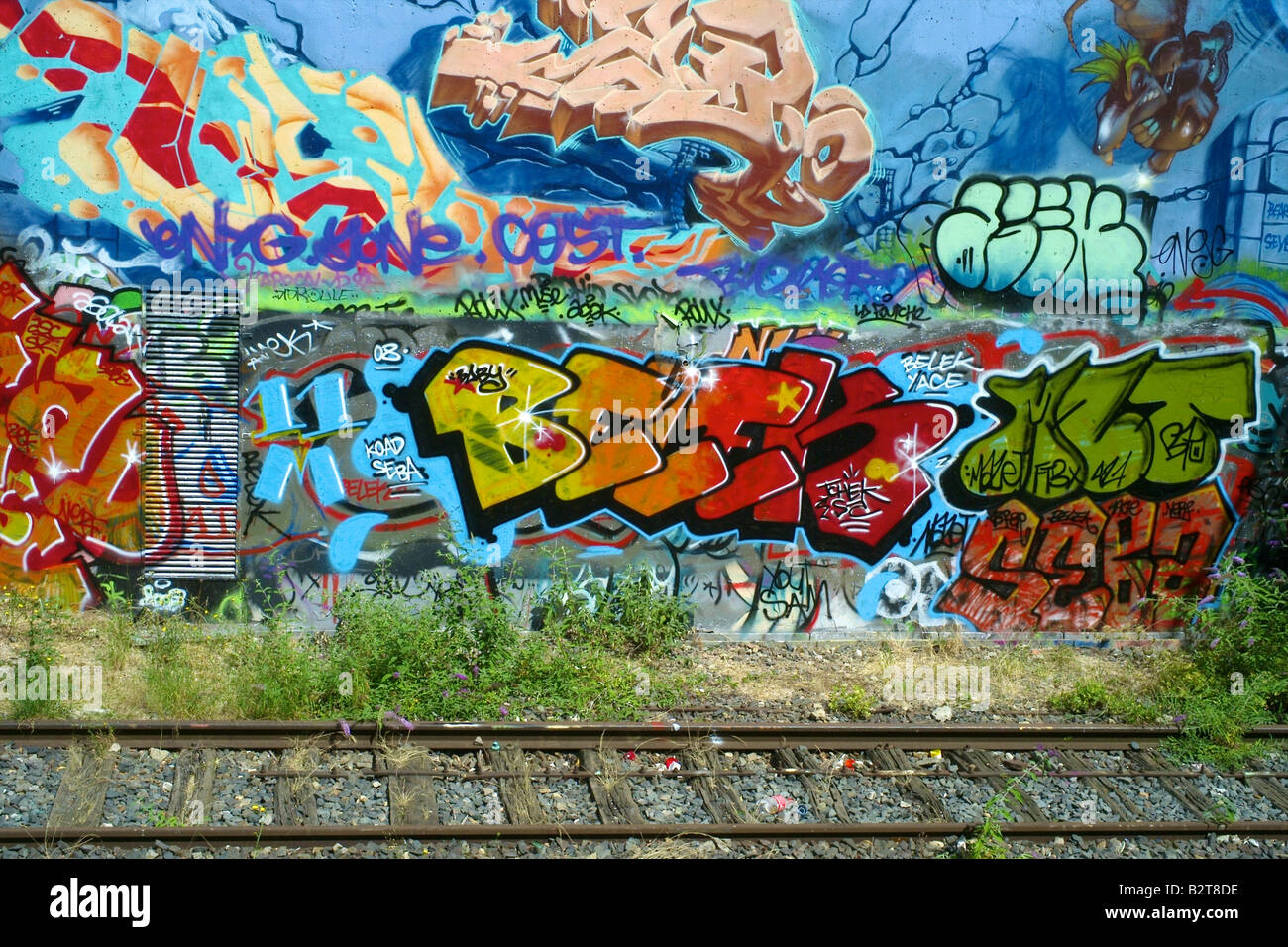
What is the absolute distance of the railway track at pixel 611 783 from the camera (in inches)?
225

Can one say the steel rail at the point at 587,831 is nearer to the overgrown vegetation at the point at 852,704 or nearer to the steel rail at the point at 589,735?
the steel rail at the point at 589,735

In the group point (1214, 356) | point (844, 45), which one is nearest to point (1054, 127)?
point (844, 45)

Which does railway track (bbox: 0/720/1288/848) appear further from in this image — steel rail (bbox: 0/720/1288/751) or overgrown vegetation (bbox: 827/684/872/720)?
overgrown vegetation (bbox: 827/684/872/720)

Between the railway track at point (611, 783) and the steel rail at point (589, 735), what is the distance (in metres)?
0.01

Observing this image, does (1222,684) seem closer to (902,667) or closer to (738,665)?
(902,667)

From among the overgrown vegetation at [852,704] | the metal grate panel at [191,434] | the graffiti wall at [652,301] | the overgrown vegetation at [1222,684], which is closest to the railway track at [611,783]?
the overgrown vegetation at [1222,684]

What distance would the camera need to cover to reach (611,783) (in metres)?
6.32

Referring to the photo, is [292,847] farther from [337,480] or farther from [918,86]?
[918,86]

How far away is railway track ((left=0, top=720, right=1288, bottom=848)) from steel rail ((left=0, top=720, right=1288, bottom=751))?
0.01m

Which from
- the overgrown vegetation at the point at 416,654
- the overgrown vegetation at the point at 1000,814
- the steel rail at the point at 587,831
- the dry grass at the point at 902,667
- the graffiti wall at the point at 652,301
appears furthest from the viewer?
the graffiti wall at the point at 652,301

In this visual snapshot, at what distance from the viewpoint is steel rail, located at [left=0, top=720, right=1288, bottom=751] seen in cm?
656

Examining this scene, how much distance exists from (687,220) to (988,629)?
15.9 feet

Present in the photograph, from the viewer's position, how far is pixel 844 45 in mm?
8734

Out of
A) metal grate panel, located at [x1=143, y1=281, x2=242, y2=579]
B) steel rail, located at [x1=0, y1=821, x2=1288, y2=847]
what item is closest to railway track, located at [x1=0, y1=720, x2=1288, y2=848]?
steel rail, located at [x1=0, y1=821, x2=1288, y2=847]
